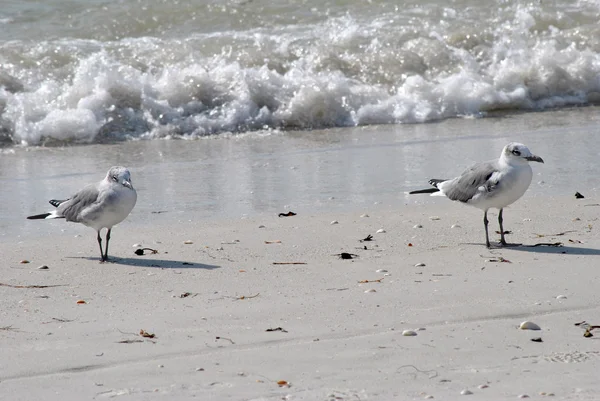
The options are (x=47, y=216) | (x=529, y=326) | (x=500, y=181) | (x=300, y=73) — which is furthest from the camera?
(x=300, y=73)

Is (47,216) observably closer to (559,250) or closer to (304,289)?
(304,289)

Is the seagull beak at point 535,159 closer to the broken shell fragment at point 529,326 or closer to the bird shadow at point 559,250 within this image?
the bird shadow at point 559,250

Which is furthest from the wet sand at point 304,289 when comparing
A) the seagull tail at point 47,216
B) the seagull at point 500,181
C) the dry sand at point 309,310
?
the seagull at point 500,181

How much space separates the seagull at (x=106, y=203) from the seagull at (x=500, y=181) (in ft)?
7.45

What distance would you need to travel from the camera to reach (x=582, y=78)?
45.1 feet

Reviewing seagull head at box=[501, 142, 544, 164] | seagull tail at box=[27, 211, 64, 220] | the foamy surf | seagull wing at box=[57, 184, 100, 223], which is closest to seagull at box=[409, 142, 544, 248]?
seagull head at box=[501, 142, 544, 164]

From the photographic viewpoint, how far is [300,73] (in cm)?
1343

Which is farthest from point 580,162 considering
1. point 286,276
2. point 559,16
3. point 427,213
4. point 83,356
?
point 559,16

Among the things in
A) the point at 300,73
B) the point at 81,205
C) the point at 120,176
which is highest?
the point at 300,73

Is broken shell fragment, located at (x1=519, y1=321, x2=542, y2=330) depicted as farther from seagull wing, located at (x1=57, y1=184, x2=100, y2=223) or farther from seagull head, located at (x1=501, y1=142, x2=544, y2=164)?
seagull wing, located at (x1=57, y1=184, x2=100, y2=223)

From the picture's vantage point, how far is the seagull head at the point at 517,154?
6520mm

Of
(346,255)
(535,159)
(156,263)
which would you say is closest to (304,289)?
(346,255)

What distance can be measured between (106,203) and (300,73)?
7.26 m

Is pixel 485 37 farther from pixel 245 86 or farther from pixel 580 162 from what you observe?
pixel 580 162
